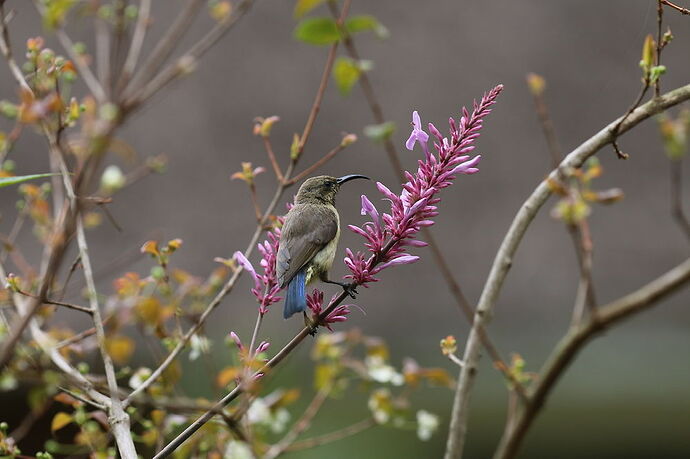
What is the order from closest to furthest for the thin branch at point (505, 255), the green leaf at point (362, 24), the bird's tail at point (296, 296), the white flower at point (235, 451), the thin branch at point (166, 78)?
1. the thin branch at point (166, 78)
2. the green leaf at point (362, 24)
3. the thin branch at point (505, 255)
4. the white flower at point (235, 451)
5. the bird's tail at point (296, 296)

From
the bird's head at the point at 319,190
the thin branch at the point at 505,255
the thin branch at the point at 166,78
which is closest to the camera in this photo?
the thin branch at the point at 166,78

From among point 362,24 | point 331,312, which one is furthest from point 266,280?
point 362,24

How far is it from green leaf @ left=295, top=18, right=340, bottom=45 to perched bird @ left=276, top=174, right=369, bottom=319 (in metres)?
0.86

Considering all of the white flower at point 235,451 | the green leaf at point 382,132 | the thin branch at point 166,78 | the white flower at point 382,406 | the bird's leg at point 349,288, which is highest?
the thin branch at point 166,78

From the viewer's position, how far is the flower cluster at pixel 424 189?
1121 mm

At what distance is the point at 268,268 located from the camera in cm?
136

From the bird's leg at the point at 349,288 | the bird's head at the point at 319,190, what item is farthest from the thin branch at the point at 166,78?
the bird's head at the point at 319,190

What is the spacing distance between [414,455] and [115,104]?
3889 mm

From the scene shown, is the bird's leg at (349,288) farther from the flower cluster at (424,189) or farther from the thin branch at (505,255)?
the thin branch at (505,255)

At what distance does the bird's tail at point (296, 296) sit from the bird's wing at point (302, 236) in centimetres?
1

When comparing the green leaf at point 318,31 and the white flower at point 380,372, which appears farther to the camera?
the white flower at point 380,372

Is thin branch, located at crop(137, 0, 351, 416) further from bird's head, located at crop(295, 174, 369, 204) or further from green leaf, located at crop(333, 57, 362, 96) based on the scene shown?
bird's head, located at crop(295, 174, 369, 204)

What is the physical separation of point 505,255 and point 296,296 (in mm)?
680

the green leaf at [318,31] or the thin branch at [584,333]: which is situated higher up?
the green leaf at [318,31]
